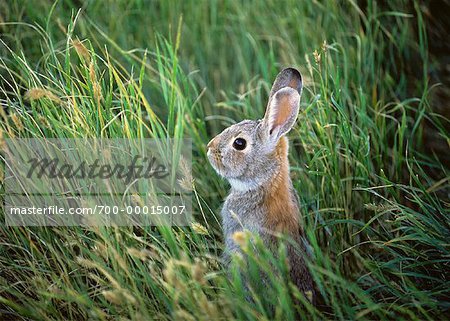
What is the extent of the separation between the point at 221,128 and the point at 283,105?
1.36m

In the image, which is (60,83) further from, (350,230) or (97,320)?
(350,230)

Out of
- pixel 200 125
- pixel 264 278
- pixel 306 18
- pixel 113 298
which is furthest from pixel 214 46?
pixel 113 298

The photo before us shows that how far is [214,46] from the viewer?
5297 millimetres

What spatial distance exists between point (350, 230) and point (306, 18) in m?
1.97

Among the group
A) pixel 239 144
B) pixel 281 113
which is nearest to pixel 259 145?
pixel 239 144

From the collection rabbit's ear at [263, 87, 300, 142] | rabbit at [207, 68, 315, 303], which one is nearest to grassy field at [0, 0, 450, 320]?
rabbit at [207, 68, 315, 303]

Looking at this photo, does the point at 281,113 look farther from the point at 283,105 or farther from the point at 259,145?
the point at 259,145

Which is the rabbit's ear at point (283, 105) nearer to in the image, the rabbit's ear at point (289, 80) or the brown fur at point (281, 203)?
A: the rabbit's ear at point (289, 80)

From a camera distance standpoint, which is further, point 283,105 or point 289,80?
point 289,80

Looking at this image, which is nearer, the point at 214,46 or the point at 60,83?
the point at 60,83

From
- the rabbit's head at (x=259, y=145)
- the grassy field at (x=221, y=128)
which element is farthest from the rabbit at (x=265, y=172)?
the grassy field at (x=221, y=128)

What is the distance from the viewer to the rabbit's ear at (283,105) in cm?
343

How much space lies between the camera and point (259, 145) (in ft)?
11.7

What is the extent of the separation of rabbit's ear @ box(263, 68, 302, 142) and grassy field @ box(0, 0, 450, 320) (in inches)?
9.4
